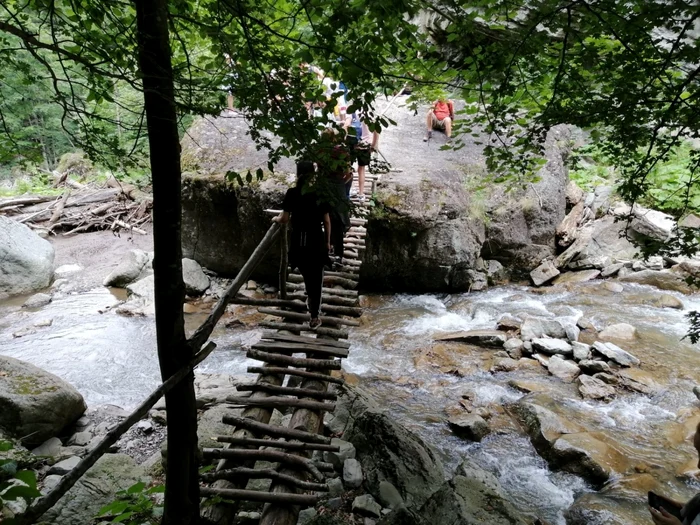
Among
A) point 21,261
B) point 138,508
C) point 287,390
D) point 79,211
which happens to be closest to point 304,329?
point 287,390

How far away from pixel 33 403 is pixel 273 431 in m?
3.17

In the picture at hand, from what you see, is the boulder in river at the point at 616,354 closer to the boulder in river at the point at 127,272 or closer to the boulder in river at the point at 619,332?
the boulder in river at the point at 619,332

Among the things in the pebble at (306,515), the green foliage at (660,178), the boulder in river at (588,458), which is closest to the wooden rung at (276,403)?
the pebble at (306,515)

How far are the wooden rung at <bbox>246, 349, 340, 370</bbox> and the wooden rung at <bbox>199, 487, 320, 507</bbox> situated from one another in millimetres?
1558

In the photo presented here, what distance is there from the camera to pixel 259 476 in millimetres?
3086

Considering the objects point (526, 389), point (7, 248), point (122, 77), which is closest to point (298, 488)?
point (122, 77)

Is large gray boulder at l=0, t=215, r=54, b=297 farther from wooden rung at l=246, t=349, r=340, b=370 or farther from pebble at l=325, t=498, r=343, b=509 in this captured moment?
pebble at l=325, t=498, r=343, b=509

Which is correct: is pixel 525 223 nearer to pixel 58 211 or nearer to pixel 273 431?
pixel 273 431

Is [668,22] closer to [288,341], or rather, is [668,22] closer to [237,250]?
[288,341]

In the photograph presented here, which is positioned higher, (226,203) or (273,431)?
(226,203)

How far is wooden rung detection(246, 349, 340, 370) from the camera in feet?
14.5

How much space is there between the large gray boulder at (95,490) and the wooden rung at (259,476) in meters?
0.97

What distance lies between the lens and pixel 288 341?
4.83m

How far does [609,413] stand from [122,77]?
6.86 metres
